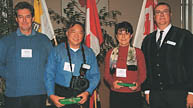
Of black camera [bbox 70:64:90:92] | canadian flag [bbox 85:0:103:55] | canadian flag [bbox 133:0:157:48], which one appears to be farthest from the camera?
canadian flag [bbox 133:0:157:48]

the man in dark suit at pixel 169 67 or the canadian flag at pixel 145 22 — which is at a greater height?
the canadian flag at pixel 145 22

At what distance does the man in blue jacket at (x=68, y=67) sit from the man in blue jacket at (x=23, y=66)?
0.19 m

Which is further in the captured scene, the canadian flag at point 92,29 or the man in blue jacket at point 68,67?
the canadian flag at point 92,29

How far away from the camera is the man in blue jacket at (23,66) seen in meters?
2.20

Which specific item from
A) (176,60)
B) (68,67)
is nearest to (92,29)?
(68,67)

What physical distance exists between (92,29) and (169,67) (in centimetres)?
149

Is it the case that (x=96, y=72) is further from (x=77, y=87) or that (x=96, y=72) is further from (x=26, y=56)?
(x=26, y=56)

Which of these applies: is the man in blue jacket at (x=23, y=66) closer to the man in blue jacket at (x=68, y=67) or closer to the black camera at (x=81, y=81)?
the man in blue jacket at (x=68, y=67)

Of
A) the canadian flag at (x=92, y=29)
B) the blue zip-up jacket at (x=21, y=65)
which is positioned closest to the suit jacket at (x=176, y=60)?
the canadian flag at (x=92, y=29)

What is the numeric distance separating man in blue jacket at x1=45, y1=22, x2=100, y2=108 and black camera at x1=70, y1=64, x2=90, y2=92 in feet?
0.06

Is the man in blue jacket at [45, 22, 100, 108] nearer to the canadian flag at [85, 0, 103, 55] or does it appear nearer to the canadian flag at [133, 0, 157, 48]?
the canadian flag at [85, 0, 103, 55]

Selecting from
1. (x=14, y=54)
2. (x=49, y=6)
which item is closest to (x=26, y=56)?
(x=14, y=54)

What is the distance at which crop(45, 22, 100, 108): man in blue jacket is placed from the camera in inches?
84.4

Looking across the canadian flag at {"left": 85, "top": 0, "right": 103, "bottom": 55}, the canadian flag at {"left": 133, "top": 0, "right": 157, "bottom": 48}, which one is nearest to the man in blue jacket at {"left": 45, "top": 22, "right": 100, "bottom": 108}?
the canadian flag at {"left": 85, "top": 0, "right": 103, "bottom": 55}
